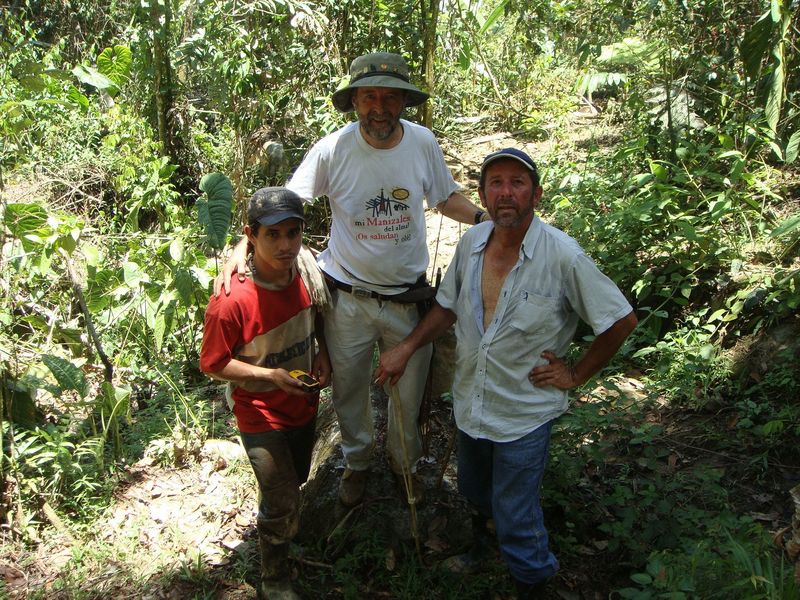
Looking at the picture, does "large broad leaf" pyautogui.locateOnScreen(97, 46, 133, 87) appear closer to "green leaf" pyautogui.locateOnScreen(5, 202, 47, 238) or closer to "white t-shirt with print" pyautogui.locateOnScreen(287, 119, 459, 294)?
"green leaf" pyautogui.locateOnScreen(5, 202, 47, 238)

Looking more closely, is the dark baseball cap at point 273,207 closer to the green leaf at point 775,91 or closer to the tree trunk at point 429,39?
the green leaf at point 775,91

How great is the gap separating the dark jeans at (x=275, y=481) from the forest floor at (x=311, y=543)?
1.63ft

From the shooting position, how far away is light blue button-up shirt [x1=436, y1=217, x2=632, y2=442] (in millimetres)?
2688

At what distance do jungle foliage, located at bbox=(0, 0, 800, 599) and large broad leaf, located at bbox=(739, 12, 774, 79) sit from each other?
0.07 feet

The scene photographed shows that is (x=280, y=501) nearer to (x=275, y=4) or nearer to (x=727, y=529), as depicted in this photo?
(x=727, y=529)

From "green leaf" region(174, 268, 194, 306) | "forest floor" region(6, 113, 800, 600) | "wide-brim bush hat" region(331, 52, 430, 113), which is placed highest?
"wide-brim bush hat" region(331, 52, 430, 113)

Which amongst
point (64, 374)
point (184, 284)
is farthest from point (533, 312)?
point (64, 374)

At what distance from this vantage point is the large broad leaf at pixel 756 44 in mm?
5027

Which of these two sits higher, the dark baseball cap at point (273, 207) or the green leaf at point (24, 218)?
the dark baseball cap at point (273, 207)

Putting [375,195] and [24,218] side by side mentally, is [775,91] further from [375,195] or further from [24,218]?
[24,218]

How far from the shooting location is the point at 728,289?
523cm

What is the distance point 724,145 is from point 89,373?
5553 mm

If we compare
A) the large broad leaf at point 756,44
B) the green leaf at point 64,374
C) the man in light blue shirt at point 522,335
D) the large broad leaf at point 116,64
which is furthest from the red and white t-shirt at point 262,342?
the large broad leaf at point 756,44

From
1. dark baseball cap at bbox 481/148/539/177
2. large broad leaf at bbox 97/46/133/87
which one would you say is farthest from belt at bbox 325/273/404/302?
large broad leaf at bbox 97/46/133/87
